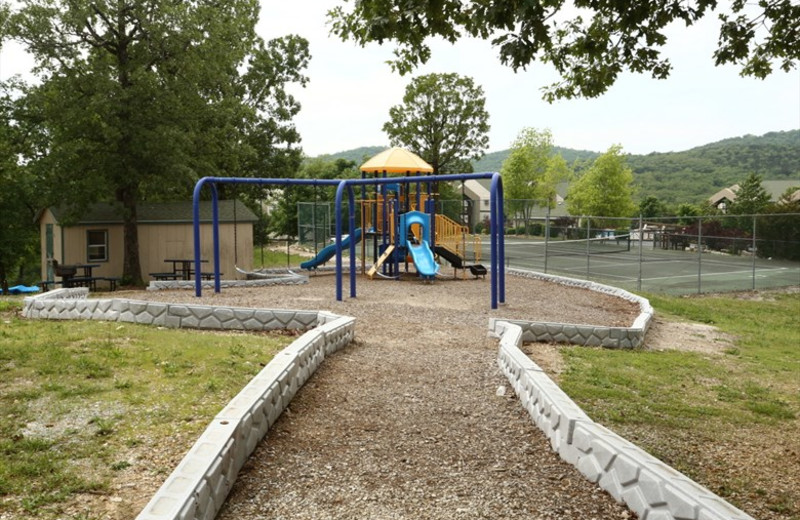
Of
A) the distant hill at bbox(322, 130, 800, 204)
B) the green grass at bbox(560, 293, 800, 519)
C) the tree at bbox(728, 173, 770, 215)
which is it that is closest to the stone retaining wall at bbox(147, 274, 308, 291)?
the green grass at bbox(560, 293, 800, 519)

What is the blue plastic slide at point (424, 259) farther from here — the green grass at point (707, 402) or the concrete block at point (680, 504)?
the concrete block at point (680, 504)

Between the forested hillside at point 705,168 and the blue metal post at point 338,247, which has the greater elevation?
the forested hillside at point 705,168

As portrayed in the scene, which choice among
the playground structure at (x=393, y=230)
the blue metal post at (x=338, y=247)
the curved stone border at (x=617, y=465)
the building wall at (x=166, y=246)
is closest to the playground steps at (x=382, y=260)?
the playground structure at (x=393, y=230)

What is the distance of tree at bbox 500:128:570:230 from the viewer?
67625mm

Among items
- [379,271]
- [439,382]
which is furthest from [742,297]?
[439,382]

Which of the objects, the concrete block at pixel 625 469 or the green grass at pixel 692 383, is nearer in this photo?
the concrete block at pixel 625 469

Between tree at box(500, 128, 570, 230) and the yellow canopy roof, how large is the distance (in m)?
47.0

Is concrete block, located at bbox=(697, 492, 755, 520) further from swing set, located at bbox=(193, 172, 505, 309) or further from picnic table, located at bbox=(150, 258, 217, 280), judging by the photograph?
picnic table, located at bbox=(150, 258, 217, 280)

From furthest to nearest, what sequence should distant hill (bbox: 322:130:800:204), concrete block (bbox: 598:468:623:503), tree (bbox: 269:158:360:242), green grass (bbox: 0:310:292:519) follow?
distant hill (bbox: 322:130:800:204) < tree (bbox: 269:158:360:242) < green grass (bbox: 0:310:292:519) < concrete block (bbox: 598:468:623:503)

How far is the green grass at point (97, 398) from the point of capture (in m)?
4.10

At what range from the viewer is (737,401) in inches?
277

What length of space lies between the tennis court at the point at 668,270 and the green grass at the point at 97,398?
13093 mm

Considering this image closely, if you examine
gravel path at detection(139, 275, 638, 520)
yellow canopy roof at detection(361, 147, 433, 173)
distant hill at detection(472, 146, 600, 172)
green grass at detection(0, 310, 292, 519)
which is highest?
distant hill at detection(472, 146, 600, 172)

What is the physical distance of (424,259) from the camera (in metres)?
17.2
